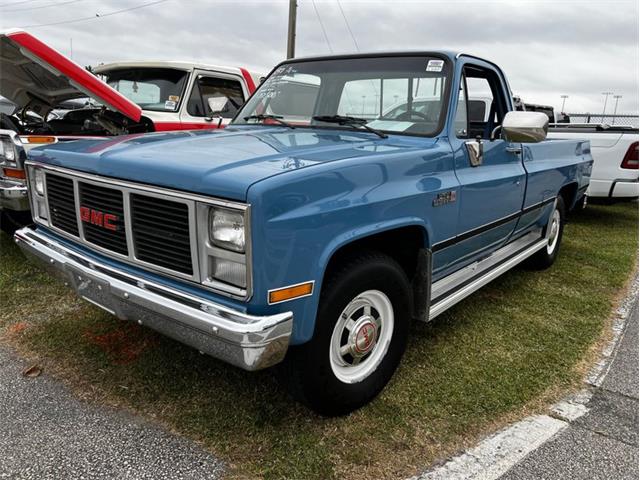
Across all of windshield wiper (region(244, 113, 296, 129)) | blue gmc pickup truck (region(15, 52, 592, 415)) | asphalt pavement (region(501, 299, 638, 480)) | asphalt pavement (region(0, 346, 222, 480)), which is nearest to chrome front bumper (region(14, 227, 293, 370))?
blue gmc pickup truck (region(15, 52, 592, 415))

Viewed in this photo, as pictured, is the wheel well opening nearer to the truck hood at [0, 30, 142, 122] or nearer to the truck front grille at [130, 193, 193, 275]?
the truck front grille at [130, 193, 193, 275]

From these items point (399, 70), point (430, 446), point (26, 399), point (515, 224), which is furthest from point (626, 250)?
point (26, 399)

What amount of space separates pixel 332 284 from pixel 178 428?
1059 mm

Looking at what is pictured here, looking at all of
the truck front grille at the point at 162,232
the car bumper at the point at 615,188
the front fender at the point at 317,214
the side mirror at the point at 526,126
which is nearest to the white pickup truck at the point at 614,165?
the car bumper at the point at 615,188

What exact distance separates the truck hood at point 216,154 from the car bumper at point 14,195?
1.46 m

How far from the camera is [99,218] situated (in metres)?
2.45

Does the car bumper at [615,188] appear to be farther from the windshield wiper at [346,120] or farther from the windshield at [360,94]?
the windshield wiper at [346,120]

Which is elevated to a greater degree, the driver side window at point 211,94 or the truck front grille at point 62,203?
the driver side window at point 211,94

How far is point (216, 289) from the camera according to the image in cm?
206

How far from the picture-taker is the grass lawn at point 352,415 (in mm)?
2342

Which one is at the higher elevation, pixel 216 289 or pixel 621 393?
pixel 216 289

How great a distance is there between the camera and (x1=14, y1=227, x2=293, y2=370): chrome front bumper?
1926 millimetres

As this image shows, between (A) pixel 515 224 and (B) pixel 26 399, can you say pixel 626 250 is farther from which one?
(B) pixel 26 399

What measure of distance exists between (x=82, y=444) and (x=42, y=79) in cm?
409
